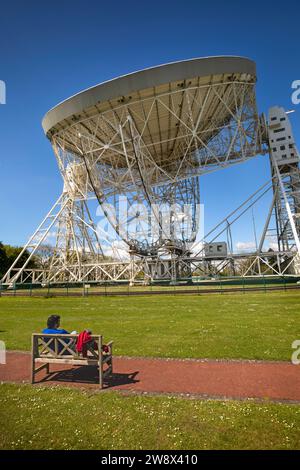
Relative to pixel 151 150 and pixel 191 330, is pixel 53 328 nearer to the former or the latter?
pixel 191 330

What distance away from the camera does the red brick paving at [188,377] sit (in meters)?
5.15

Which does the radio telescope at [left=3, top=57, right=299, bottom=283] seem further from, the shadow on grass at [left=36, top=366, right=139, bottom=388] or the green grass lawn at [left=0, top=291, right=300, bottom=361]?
the shadow on grass at [left=36, top=366, right=139, bottom=388]

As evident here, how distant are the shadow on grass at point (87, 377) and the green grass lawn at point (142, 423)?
0.76 m

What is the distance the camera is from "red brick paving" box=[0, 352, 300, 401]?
5.15 meters

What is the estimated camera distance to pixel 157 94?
79.6 ft

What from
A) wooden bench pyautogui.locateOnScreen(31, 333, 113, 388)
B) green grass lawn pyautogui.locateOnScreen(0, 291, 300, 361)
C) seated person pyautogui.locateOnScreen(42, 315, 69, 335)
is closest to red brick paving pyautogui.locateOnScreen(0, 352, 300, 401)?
wooden bench pyautogui.locateOnScreen(31, 333, 113, 388)

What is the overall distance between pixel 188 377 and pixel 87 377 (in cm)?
223

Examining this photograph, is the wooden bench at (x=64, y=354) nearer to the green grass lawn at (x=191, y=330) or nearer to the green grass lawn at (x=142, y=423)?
the green grass lawn at (x=142, y=423)

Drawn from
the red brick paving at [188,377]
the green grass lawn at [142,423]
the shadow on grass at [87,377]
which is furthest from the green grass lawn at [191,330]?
the green grass lawn at [142,423]

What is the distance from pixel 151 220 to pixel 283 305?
17186 millimetres
